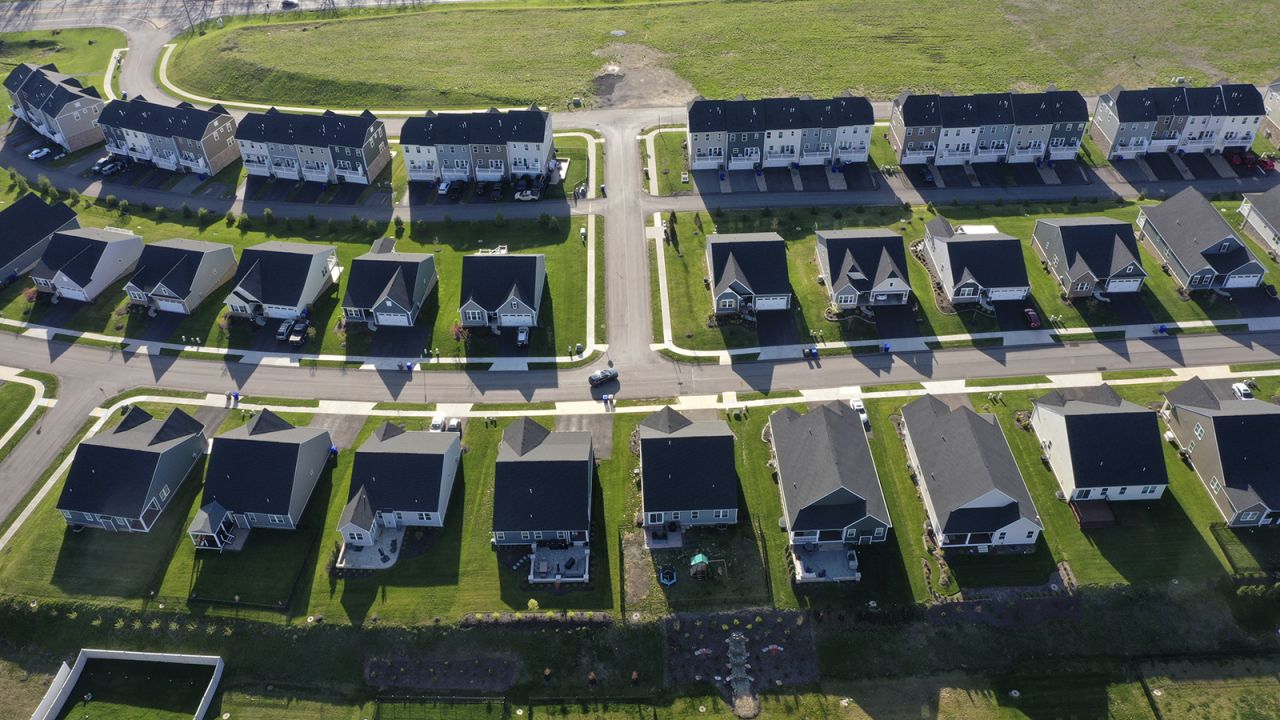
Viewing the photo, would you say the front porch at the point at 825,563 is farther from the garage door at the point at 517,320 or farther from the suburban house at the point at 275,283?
the suburban house at the point at 275,283

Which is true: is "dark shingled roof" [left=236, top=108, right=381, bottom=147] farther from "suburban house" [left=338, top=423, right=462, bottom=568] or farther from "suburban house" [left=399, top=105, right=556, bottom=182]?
"suburban house" [left=338, top=423, right=462, bottom=568]

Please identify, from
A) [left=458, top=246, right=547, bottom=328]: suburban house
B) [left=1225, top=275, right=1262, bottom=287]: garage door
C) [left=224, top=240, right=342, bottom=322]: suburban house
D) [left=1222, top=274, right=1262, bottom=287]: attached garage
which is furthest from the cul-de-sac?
[left=1225, top=275, right=1262, bottom=287]: garage door

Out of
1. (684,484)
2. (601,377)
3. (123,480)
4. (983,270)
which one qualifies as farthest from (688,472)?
(123,480)

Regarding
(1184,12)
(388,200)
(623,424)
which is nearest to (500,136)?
(388,200)

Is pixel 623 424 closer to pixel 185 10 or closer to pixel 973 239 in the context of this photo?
pixel 973 239

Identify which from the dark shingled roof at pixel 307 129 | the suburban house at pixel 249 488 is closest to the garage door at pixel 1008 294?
the suburban house at pixel 249 488

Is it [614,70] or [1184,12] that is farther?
[1184,12]

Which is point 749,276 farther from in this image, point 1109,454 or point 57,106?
point 57,106
